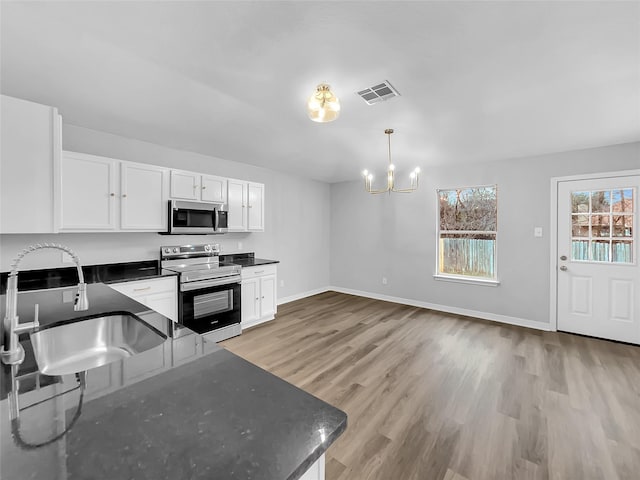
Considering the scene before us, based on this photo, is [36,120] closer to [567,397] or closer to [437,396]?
[437,396]

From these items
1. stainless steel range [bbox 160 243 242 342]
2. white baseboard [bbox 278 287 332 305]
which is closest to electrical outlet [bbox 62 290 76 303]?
stainless steel range [bbox 160 243 242 342]

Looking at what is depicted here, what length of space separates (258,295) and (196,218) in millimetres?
1366

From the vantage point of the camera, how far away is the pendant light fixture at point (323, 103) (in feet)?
6.97

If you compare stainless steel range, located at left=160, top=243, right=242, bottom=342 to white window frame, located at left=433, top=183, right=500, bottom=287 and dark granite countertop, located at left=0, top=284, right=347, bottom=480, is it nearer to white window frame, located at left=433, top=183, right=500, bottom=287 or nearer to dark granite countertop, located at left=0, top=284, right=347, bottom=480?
dark granite countertop, located at left=0, top=284, right=347, bottom=480

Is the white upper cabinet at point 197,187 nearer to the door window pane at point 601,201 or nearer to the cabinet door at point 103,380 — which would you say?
the cabinet door at point 103,380

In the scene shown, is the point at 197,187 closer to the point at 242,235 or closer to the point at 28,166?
the point at 242,235

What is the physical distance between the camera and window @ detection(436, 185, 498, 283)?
4.48 m

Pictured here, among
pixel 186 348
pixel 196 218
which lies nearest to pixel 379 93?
pixel 186 348

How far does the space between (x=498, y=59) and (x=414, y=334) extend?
10.2 ft

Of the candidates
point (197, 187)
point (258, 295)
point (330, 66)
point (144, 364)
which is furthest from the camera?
point (258, 295)

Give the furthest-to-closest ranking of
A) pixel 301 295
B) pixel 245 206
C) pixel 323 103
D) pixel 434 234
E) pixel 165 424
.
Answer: pixel 301 295
pixel 434 234
pixel 245 206
pixel 323 103
pixel 165 424

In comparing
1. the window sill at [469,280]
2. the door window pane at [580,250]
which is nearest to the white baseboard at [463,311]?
the window sill at [469,280]

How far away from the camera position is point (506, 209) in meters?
4.27

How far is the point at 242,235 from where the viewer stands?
463 centimetres
